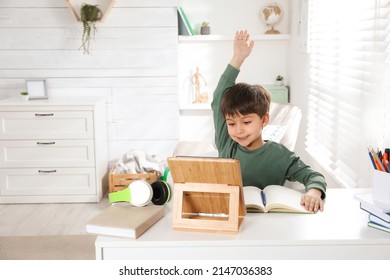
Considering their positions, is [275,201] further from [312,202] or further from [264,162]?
[264,162]

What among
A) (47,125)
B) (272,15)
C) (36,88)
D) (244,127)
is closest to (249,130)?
(244,127)

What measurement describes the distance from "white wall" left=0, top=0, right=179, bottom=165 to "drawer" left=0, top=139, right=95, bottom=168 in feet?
1.42

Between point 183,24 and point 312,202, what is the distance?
3.05m

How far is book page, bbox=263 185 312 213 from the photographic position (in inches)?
68.4

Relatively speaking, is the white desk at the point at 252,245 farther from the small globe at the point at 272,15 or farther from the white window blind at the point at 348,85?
the small globe at the point at 272,15

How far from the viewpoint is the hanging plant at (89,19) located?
14.5 ft

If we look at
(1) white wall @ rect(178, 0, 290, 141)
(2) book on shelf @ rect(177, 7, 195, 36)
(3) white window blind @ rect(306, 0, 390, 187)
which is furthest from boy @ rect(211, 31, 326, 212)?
(1) white wall @ rect(178, 0, 290, 141)

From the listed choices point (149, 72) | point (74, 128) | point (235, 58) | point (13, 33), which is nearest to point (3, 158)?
point (74, 128)

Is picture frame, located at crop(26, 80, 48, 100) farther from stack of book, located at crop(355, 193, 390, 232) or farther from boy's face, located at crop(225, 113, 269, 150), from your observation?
stack of book, located at crop(355, 193, 390, 232)

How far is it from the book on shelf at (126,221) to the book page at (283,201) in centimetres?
34

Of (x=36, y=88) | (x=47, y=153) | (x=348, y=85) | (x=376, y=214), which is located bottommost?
(x=47, y=153)

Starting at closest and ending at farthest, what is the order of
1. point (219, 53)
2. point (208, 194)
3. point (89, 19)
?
1. point (208, 194)
2. point (89, 19)
3. point (219, 53)

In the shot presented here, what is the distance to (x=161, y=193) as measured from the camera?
179 cm

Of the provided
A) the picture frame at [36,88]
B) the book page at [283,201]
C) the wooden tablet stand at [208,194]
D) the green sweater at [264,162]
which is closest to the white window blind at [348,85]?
the green sweater at [264,162]
